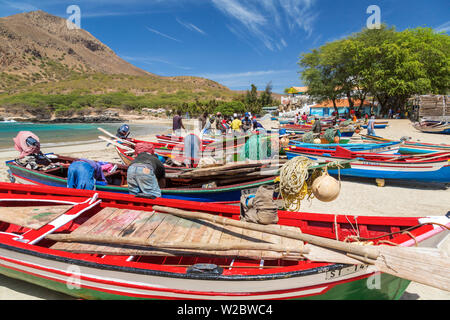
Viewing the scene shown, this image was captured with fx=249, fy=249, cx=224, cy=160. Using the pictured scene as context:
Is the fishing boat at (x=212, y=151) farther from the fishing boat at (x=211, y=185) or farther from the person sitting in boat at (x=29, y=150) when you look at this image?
the person sitting in boat at (x=29, y=150)

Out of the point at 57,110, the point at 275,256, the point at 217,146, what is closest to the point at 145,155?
the point at 275,256

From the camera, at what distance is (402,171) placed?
8.61 meters

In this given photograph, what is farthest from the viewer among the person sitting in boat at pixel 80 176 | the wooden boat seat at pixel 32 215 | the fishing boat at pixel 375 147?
the fishing boat at pixel 375 147

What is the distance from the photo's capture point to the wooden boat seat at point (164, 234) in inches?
126

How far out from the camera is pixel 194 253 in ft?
10.5

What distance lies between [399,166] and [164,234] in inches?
337

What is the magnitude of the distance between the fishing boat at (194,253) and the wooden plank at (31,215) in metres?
0.01

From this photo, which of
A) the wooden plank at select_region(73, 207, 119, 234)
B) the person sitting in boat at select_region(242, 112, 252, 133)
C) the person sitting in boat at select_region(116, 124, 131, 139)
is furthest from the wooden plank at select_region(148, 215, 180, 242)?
the person sitting in boat at select_region(242, 112, 252, 133)

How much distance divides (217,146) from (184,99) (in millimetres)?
89198

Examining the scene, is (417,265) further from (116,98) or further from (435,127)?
(116,98)

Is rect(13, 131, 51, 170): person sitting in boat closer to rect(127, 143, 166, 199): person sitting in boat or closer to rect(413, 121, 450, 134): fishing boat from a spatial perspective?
rect(127, 143, 166, 199): person sitting in boat

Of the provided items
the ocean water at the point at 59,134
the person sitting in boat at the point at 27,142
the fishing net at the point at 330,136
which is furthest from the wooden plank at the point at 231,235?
the ocean water at the point at 59,134

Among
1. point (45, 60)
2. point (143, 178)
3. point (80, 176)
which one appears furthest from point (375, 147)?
point (45, 60)

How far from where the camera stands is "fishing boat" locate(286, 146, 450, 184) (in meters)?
8.20
